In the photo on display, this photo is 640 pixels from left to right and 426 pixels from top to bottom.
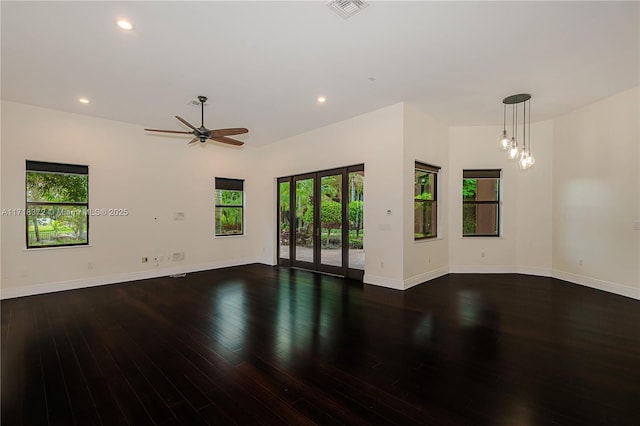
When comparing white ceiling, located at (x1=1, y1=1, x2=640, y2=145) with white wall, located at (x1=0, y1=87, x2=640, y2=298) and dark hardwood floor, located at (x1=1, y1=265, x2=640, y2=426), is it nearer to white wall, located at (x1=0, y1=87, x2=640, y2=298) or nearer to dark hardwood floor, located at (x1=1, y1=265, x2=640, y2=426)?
white wall, located at (x1=0, y1=87, x2=640, y2=298)

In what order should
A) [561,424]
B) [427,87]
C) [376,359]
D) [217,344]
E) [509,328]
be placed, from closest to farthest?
[561,424] < [376,359] < [217,344] < [509,328] < [427,87]

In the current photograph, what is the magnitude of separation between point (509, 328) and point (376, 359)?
1.83 m

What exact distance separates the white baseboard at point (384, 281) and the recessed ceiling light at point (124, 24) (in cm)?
480

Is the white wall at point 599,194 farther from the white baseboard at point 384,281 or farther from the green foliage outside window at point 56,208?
the green foliage outside window at point 56,208

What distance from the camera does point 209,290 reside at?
4996 mm

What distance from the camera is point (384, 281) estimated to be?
17.0 ft

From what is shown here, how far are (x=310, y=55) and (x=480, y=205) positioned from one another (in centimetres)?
511

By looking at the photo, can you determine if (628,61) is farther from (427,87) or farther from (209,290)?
(209,290)

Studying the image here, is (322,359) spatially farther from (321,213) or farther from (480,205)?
(480,205)

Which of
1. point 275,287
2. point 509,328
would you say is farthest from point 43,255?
point 509,328

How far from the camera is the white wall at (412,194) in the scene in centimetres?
500

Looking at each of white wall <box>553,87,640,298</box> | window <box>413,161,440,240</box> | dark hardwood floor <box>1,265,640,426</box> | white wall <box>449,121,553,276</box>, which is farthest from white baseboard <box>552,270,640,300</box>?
window <box>413,161,440,240</box>

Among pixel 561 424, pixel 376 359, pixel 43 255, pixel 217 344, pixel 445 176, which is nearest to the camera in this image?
pixel 561 424

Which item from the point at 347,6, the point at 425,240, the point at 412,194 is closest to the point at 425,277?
the point at 425,240
